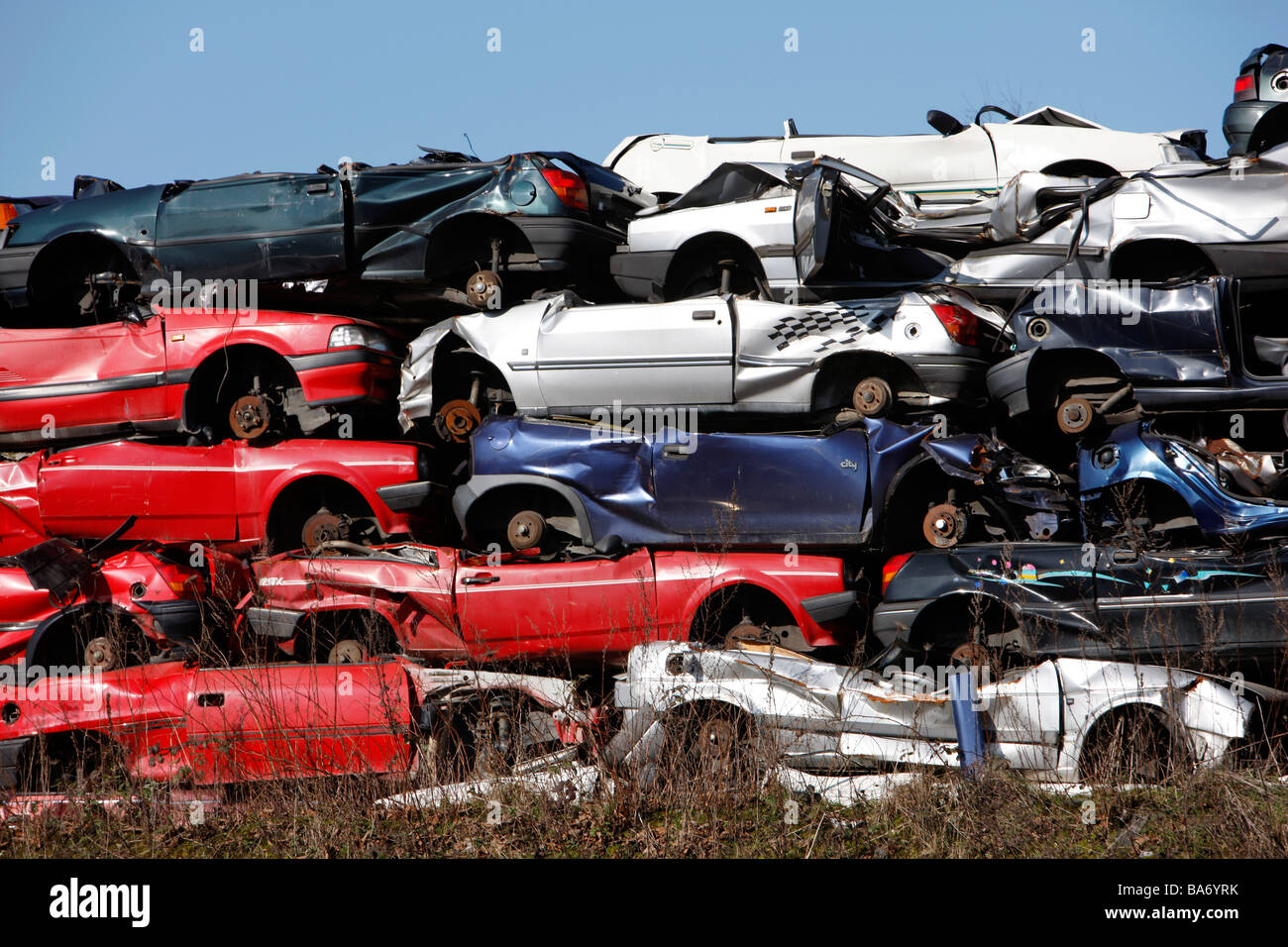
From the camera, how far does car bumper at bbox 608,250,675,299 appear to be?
10211 mm

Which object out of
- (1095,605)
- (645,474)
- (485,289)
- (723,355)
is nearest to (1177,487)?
(1095,605)

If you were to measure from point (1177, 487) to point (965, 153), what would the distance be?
5.50 meters

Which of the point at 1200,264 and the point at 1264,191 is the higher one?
the point at 1264,191

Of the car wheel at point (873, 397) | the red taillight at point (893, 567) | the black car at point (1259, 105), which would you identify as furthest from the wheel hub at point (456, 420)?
the black car at point (1259, 105)

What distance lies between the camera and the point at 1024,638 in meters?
7.00

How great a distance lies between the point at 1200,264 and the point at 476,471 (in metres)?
6.33

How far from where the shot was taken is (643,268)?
10250 mm

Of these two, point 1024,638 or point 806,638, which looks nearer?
point 1024,638

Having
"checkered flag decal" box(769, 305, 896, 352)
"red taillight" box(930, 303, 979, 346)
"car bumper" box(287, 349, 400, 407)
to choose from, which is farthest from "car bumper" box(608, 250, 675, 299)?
"red taillight" box(930, 303, 979, 346)

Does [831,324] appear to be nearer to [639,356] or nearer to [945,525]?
[639,356]

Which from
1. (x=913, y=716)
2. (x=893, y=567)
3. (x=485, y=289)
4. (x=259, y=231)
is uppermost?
(x=259, y=231)
